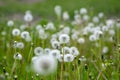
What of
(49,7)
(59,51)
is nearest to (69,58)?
(59,51)

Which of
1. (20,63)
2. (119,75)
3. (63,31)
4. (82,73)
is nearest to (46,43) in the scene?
(63,31)

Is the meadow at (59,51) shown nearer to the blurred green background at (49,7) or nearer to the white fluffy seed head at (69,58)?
the white fluffy seed head at (69,58)

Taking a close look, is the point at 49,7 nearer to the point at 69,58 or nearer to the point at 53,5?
the point at 53,5

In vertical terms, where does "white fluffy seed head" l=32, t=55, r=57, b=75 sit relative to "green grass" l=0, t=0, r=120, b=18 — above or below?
below

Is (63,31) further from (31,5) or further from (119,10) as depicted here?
(31,5)

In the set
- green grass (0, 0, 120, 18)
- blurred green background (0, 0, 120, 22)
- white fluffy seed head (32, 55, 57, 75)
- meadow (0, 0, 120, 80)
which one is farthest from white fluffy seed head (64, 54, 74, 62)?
green grass (0, 0, 120, 18)

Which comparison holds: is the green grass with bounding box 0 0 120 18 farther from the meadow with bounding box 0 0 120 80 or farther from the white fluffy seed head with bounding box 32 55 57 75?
the white fluffy seed head with bounding box 32 55 57 75
